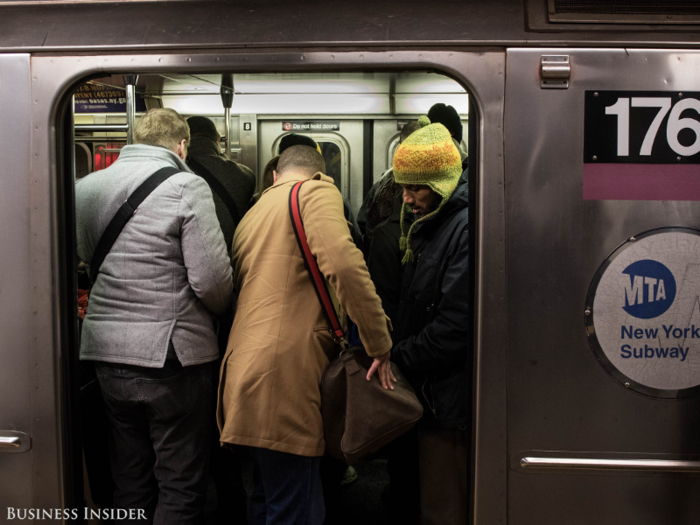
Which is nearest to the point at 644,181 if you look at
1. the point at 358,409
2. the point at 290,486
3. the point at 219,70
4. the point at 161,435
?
the point at 358,409

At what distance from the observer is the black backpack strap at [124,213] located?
2109mm

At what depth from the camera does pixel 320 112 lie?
4875 millimetres

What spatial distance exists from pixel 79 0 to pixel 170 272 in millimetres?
980

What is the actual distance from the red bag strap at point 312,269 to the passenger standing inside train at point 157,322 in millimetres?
303

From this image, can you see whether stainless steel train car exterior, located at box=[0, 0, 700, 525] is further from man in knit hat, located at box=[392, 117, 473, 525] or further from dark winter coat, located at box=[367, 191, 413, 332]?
dark winter coat, located at box=[367, 191, 413, 332]

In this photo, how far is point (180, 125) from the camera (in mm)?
2410

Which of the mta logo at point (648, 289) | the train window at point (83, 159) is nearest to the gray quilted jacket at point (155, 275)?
the mta logo at point (648, 289)

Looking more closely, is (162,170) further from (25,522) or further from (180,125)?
(25,522)

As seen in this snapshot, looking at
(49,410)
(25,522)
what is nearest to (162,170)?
(49,410)

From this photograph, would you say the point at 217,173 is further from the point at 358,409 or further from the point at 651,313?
the point at 651,313

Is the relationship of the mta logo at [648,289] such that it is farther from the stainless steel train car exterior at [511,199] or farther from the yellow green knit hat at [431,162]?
the yellow green knit hat at [431,162]

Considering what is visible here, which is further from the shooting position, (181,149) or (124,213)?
(181,149)

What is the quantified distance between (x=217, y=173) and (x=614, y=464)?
243 centimetres

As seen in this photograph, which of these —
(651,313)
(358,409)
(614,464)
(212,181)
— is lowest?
(614,464)
